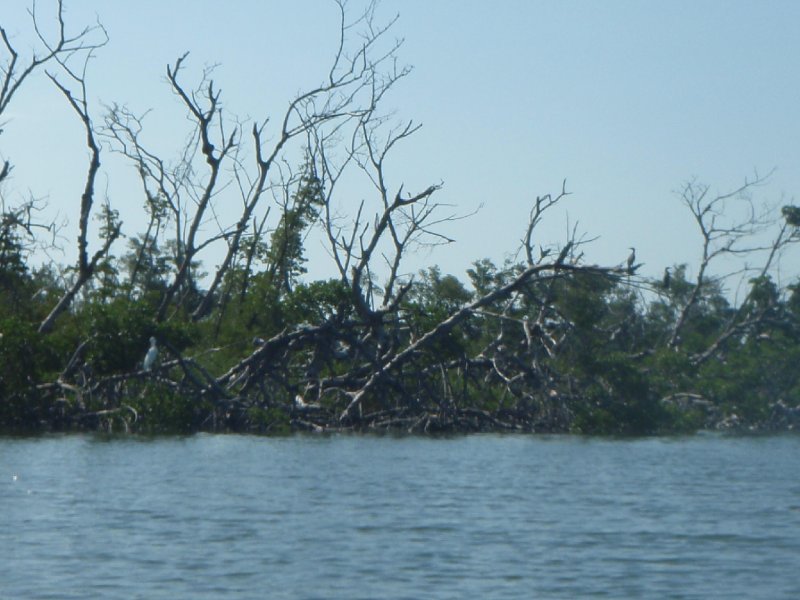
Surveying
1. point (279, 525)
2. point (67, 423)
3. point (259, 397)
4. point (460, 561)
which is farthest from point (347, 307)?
point (460, 561)

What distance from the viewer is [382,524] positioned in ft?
44.9

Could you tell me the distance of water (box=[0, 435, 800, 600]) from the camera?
10.4m

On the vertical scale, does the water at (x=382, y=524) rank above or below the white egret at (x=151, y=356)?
below

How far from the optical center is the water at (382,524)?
10.4m

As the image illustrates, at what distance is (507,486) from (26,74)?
19034 mm

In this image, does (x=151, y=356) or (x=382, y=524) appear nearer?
(x=382, y=524)

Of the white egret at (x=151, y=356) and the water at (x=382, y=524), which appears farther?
the white egret at (x=151, y=356)

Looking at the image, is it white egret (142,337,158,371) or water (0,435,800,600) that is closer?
water (0,435,800,600)

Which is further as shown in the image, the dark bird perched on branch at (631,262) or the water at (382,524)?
the dark bird perched on branch at (631,262)

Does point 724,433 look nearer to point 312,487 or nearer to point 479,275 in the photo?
point 479,275

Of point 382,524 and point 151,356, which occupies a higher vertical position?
point 151,356

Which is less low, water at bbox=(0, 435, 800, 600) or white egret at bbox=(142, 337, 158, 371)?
white egret at bbox=(142, 337, 158, 371)

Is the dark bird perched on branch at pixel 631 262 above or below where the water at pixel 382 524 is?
above

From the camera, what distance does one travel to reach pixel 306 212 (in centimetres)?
4150
